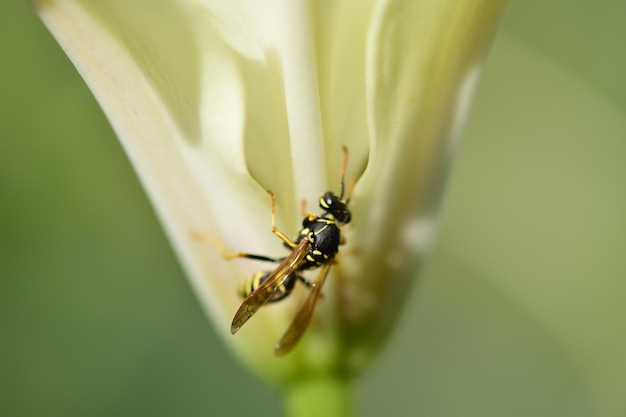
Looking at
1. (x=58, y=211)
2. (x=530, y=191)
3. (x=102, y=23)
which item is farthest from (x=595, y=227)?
(x=102, y=23)

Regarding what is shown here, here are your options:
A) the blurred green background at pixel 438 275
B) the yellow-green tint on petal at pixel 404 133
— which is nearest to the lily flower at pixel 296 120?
the yellow-green tint on petal at pixel 404 133

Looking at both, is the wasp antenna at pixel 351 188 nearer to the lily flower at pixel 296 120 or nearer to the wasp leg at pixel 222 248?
the lily flower at pixel 296 120

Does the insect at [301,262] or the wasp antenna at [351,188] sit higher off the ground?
Result: the wasp antenna at [351,188]

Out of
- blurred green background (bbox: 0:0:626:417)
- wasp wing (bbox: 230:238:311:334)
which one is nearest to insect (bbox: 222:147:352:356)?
wasp wing (bbox: 230:238:311:334)

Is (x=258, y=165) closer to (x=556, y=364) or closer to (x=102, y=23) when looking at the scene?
(x=102, y=23)

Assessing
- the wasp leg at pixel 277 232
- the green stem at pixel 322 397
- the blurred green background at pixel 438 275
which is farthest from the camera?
the blurred green background at pixel 438 275

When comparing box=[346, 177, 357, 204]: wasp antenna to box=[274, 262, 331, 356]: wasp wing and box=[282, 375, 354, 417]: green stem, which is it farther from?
box=[282, 375, 354, 417]: green stem

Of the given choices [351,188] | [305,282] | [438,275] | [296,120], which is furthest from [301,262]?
[438,275]
